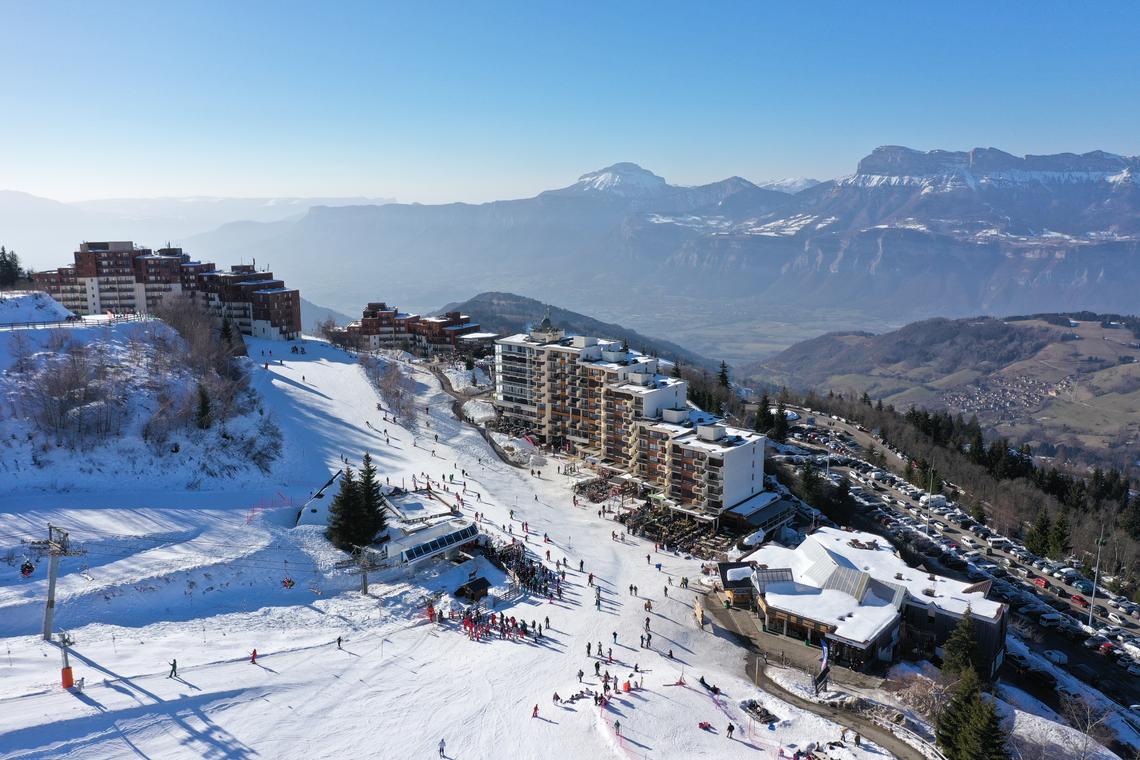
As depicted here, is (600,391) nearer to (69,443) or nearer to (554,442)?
(554,442)

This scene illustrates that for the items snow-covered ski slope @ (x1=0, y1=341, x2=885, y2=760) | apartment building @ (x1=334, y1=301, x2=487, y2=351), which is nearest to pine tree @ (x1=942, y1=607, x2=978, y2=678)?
snow-covered ski slope @ (x1=0, y1=341, x2=885, y2=760)

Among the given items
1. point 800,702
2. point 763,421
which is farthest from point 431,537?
point 763,421

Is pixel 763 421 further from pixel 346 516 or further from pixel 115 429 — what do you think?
pixel 115 429

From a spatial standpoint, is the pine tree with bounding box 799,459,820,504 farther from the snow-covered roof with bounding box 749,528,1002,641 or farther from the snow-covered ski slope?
the snow-covered ski slope

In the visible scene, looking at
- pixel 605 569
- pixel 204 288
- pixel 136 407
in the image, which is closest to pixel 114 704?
pixel 605 569

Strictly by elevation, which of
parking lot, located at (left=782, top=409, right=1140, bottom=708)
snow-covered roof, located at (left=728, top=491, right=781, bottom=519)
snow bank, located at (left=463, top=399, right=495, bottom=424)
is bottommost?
parking lot, located at (left=782, top=409, right=1140, bottom=708)

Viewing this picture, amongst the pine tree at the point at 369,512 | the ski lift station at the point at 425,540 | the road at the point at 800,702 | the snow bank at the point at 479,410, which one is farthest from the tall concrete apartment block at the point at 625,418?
the pine tree at the point at 369,512
